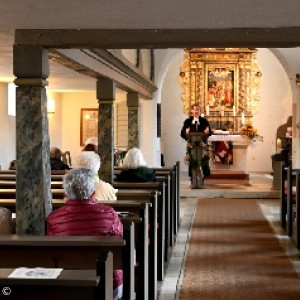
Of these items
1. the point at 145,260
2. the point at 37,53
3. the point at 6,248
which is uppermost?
the point at 37,53

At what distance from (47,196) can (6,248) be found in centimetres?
181

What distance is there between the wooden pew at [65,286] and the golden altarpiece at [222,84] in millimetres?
16854

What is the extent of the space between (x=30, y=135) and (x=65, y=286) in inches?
116

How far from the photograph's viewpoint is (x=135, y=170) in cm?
871

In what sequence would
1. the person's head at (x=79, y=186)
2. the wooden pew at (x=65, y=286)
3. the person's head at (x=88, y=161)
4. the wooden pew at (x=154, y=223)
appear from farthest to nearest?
the person's head at (x=88, y=161)
the wooden pew at (x=154, y=223)
the person's head at (x=79, y=186)
the wooden pew at (x=65, y=286)

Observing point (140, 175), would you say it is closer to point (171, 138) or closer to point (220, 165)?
point (220, 165)

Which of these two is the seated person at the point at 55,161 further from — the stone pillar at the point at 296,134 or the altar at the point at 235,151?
the altar at the point at 235,151

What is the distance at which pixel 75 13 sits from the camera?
17.4 feet

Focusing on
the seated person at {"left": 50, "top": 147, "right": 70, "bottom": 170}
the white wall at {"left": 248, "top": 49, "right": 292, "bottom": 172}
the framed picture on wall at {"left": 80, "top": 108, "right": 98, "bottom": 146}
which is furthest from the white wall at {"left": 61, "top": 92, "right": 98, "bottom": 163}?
the seated person at {"left": 50, "top": 147, "right": 70, "bottom": 170}

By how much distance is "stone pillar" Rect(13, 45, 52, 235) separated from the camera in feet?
18.0

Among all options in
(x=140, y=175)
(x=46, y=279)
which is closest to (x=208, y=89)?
(x=140, y=175)

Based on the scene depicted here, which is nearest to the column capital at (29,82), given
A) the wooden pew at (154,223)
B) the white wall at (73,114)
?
the wooden pew at (154,223)

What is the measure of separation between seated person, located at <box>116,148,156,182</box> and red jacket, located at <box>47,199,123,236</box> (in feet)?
13.4

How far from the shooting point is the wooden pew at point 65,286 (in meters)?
2.70
